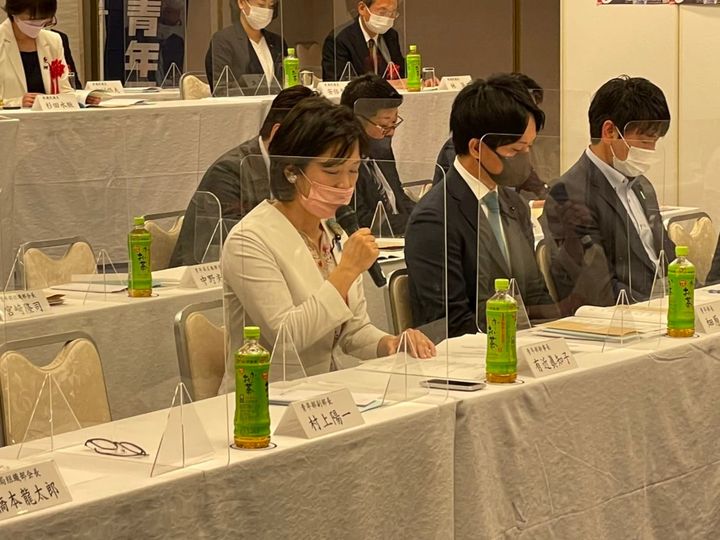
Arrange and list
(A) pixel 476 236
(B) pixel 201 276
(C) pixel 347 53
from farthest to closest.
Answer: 1. (C) pixel 347 53
2. (B) pixel 201 276
3. (A) pixel 476 236

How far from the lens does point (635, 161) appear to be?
3.32 meters

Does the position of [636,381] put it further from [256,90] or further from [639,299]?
[256,90]

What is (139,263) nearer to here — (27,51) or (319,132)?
(319,132)

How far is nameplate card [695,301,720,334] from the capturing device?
3230mm

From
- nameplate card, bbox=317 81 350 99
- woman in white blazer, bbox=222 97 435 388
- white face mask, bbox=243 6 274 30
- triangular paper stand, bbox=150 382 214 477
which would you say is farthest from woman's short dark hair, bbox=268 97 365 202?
white face mask, bbox=243 6 274 30

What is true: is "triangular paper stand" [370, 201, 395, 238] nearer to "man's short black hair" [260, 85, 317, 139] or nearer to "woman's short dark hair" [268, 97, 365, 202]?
"woman's short dark hair" [268, 97, 365, 202]

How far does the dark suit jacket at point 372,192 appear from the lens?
244 cm

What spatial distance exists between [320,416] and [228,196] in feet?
1.50

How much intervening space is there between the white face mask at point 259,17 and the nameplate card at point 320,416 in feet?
15.3

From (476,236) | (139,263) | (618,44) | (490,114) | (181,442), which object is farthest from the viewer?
(618,44)

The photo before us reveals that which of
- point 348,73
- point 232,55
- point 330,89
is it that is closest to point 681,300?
point 330,89

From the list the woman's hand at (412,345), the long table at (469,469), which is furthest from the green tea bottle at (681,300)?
the woman's hand at (412,345)

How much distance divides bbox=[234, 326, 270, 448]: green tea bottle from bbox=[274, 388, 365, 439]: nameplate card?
7cm

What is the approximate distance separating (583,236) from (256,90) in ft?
12.4
